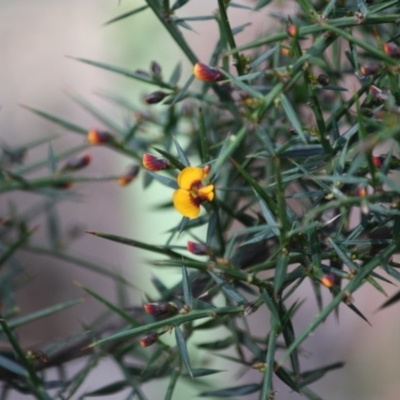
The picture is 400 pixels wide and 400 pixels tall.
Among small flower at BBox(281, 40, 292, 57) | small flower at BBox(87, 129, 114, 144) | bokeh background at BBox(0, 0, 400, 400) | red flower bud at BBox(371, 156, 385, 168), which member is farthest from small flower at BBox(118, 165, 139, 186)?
bokeh background at BBox(0, 0, 400, 400)

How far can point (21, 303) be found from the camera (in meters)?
1.45

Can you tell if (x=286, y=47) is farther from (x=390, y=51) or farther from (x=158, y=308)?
(x=158, y=308)

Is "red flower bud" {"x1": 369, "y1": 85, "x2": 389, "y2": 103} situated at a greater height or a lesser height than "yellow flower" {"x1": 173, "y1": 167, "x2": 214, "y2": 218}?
greater

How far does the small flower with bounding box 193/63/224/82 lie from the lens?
395mm

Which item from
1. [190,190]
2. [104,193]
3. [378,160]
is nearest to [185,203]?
[190,190]

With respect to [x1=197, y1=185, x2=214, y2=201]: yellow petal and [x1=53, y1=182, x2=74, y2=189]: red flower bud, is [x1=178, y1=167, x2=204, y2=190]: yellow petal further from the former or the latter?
[x1=53, y1=182, x2=74, y2=189]: red flower bud

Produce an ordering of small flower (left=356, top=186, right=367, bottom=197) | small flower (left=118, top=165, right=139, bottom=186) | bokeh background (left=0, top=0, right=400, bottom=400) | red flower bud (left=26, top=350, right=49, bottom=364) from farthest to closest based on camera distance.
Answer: bokeh background (left=0, top=0, right=400, bottom=400), small flower (left=118, top=165, right=139, bottom=186), red flower bud (left=26, top=350, right=49, bottom=364), small flower (left=356, top=186, right=367, bottom=197)

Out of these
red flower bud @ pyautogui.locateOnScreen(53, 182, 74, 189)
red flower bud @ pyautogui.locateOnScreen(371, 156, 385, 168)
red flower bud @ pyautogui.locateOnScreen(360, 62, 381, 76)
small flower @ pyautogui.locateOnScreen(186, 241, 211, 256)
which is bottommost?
small flower @ pyautogui.locateOnScreen(186, 241, 211, 256)

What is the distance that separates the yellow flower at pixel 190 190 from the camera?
1.28ft

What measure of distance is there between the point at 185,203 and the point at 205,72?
8 centimetres

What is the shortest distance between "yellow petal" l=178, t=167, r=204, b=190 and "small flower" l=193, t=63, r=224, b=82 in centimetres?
5

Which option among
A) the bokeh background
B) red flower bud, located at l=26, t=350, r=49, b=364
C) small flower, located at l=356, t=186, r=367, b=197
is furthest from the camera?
the bokeh background

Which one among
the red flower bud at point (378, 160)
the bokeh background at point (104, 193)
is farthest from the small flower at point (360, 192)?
the bokeh background at point (104, 193)

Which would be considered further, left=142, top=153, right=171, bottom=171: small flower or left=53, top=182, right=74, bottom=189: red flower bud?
left=53, top=182, right=74, bottom=189: red flower bud
